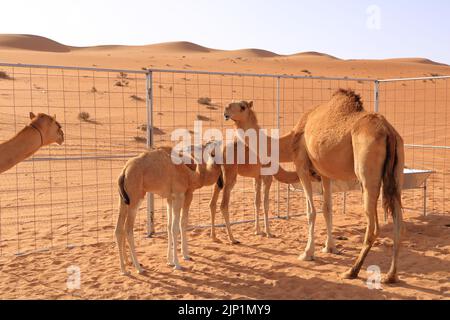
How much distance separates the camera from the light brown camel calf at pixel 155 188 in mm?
6448

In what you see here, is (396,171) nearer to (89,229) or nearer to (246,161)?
(246,161)

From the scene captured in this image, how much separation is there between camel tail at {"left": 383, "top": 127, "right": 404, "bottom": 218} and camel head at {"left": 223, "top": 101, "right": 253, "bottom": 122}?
9.84 ft

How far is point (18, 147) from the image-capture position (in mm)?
6383

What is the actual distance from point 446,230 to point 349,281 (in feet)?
12.0

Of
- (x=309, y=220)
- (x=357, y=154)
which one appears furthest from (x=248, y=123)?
(x=357, y=154)

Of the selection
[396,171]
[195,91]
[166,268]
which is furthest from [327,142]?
[195,91]

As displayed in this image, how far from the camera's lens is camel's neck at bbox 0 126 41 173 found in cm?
632

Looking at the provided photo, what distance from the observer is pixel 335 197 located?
12.5 meters

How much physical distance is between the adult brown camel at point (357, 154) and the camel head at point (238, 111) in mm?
1256

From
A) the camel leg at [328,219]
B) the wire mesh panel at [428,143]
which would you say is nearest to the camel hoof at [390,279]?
the camel leg at [328,219]

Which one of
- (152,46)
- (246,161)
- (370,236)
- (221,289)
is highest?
(152,46)

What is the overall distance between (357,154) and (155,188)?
9.20 ft

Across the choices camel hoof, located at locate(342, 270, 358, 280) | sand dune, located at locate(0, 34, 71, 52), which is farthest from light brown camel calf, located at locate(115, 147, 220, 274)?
sand dune, located at locate(0, 34, 71, 52)

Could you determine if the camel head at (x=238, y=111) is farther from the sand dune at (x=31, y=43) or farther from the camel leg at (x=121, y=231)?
the sand dune at (x=31, y=43)
